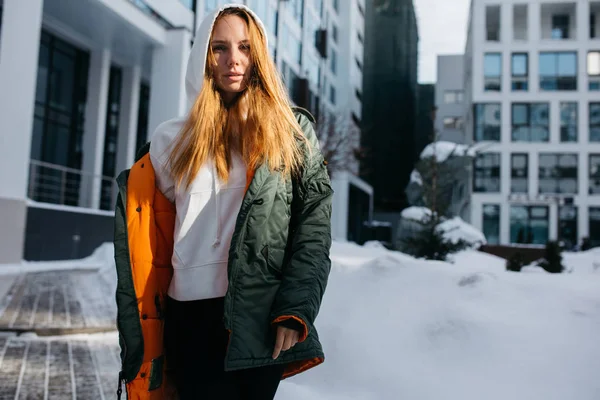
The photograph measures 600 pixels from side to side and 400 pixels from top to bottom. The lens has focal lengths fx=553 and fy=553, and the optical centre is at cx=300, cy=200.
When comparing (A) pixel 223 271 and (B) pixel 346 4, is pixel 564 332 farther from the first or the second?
(B) pixel 346 4

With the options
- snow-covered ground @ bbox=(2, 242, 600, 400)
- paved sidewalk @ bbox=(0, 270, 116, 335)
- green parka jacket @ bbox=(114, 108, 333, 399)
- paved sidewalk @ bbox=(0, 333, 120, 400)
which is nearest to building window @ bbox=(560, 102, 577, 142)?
paved sidewalk @ bbox=(0, 270, 116, 335)

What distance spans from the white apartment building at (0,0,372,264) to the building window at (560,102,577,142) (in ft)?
88.0

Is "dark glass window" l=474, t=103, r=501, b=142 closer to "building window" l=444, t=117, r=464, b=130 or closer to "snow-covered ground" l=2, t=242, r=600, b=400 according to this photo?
"building window" l=444, t=117, r=464, b=130

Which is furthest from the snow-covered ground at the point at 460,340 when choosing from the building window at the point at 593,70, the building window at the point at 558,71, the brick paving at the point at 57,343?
the building window at the point at 593,70

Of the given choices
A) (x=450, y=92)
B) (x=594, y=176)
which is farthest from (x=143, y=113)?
(x=450, y=92)

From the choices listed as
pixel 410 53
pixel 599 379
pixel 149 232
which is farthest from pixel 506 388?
pixel 410 53

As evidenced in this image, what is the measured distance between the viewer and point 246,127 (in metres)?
1.80

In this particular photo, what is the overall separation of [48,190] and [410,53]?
5148 centimetres

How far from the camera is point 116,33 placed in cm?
1464

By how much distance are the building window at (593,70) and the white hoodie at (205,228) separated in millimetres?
A: 43969

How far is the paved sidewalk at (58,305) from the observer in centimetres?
556

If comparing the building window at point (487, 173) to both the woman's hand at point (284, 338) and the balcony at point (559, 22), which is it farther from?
the woman's hand at point (284, 338)

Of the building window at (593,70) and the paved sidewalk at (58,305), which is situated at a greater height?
the building window at (593,70)

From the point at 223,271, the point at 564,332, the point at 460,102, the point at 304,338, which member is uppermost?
the point at 460,102
